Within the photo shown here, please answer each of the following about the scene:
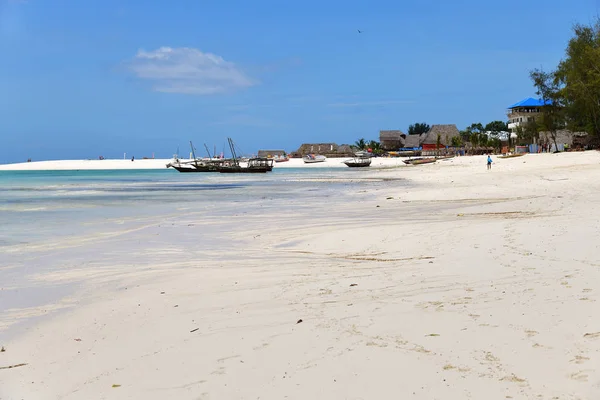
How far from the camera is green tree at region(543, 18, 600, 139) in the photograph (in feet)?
148

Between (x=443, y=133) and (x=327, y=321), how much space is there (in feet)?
396

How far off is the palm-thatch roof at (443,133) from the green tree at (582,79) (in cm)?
6081

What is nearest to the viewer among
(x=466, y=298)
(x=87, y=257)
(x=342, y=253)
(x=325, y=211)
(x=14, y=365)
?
(x=14, y=365)

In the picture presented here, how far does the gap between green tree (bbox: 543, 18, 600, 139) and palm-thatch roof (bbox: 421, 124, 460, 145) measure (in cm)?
6081

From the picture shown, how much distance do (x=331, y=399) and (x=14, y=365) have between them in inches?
103

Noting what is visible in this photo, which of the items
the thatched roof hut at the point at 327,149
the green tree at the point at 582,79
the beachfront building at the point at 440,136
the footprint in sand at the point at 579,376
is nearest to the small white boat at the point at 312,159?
the thatched roof hut at the point at 327,149

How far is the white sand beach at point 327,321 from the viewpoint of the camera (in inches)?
156

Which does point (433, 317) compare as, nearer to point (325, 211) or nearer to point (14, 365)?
point (14, 365)

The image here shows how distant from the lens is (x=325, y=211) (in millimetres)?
17766

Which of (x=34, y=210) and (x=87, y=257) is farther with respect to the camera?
(x=34, y=210)

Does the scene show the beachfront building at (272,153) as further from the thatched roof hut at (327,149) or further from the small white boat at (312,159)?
the small white boat at (312,159)

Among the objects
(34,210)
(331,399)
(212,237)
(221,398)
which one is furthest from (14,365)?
(34,210)

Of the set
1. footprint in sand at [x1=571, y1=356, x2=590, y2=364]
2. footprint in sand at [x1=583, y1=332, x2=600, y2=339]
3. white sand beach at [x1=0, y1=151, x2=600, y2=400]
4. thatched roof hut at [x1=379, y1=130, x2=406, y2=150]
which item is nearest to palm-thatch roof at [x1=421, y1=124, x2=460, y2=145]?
thatched roof hut at [x1=379, y1=130, x2=406, y2=150]

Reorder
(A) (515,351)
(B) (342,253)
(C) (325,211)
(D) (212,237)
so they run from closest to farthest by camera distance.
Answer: (A) (515,351), (B) (342,253), (D) (212,237), (C) (325,211)
